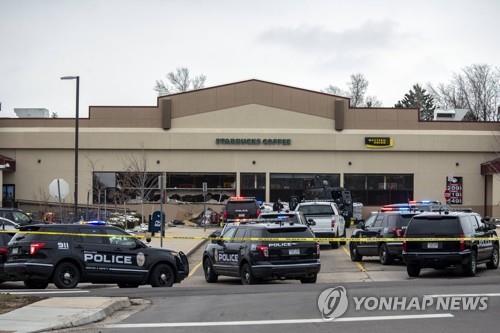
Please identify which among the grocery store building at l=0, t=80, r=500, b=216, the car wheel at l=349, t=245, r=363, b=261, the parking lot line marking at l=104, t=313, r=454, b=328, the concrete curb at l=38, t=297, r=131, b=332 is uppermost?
the grocery store building at l=0, t=80, r=500, b=216

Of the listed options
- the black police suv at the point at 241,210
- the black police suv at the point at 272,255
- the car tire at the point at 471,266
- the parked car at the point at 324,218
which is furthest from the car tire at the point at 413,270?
the black police suv at the point at 241,210

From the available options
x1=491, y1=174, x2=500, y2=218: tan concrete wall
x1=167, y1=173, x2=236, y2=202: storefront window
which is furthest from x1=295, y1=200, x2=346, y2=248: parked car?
x1=491, y1=174, x2=500, y2=218: tan concrete wall

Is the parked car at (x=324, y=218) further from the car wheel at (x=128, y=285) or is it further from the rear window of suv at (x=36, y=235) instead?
the rear window of suv at (x=36, y=235)

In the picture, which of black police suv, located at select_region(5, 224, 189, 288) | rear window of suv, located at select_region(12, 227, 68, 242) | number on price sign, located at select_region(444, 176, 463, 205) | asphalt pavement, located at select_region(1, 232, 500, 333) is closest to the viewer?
asphalt pavement, located at select_region(1, 232, 500, 333)

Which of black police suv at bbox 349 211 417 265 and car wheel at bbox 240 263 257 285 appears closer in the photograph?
car wheel at bbox 240 263 257 285

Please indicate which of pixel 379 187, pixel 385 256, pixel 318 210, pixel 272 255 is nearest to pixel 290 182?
pixel 379 187

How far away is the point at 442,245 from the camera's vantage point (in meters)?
20.8

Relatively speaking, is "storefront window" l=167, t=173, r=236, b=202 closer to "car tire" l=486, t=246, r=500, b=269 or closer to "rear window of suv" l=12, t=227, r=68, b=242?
"car tire" l=486, t=246, r=500, b=269

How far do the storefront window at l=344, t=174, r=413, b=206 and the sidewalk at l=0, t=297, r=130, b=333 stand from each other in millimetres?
47282

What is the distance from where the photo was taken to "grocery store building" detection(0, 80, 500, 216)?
2370 inches

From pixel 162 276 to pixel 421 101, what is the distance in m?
98.4

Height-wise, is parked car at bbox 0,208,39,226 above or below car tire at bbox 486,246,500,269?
above

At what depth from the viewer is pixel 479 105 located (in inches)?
3713

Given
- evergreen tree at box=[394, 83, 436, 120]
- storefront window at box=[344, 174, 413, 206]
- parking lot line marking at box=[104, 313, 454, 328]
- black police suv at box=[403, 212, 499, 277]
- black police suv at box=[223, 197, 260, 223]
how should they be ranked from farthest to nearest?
evergreen tree at box=[394, 83, 436, 120], storefront window at box=[344, 174, 413, 206], black police suv at box=[223, 197, 260, 223], black police suv at box=[403, 212, 499, 277], parking lot line marking at box=[104, 313, 454, 328]
